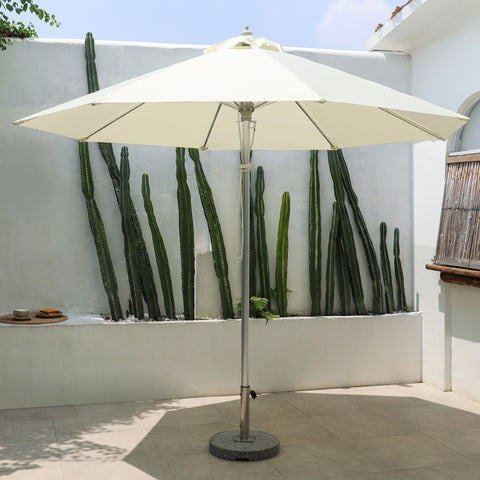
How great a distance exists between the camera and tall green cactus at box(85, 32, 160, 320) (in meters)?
5.30

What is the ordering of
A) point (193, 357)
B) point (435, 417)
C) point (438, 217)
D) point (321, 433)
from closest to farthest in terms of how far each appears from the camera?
point (321, 433)
point (435, 417)
point (193, 357)
point (438, 217)

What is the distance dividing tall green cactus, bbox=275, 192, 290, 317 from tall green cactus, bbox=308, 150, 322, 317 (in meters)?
0.27

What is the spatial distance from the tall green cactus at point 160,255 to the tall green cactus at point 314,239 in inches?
51.6

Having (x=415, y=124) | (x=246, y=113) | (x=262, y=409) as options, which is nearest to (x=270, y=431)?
(x=262, y=409)

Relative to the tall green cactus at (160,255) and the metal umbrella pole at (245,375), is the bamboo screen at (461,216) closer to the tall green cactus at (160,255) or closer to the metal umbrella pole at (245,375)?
the metal umbrella pole at (245,375)

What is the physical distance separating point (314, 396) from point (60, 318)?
2229mm

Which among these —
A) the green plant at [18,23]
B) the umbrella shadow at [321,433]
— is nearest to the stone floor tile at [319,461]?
the umbrella shadow at [321,433]

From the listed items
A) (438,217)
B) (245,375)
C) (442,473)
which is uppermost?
(438,217)

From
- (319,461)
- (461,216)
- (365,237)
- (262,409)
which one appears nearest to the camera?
(319,461)

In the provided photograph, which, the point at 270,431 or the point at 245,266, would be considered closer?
the point at 245,266

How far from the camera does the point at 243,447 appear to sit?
12.5ft

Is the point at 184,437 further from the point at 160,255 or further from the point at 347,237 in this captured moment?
the point at 347,237

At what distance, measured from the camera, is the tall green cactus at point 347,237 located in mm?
5727

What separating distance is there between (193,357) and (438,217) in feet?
8.24
